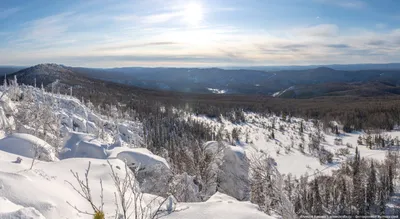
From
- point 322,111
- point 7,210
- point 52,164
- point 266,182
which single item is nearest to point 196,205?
point 7,210

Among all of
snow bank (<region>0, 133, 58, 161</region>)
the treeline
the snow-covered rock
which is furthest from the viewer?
the treeline

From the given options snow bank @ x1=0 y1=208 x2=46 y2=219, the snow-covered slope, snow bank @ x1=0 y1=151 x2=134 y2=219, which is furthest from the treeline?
snow bank @ x1=0 y1=208 x2=46 y2=219

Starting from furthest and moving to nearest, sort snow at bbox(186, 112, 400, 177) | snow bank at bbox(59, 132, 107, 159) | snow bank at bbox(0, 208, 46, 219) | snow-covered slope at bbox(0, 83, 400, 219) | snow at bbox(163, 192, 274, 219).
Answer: snow at bbox(186, 112, 400, 177), snow bank at bbox(59, 132, 107, 159), snow at bbox(163, 192, 274, 219), snow-covered slope at bbox(0, 83, 400, 219), snow bank at bbox(0, 208, 46, 219)

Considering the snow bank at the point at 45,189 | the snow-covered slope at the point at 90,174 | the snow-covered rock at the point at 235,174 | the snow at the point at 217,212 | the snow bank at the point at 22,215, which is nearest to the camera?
the snow bank at the point at 22,215

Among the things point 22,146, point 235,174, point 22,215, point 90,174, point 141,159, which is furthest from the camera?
point 235,174

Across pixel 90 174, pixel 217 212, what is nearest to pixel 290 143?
pixel 90 174

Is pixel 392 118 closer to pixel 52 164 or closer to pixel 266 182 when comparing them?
pixel 266 182

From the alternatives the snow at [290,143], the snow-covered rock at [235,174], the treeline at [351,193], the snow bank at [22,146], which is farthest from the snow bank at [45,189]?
the snow at [290,143]

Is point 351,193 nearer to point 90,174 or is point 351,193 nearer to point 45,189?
point 90,174

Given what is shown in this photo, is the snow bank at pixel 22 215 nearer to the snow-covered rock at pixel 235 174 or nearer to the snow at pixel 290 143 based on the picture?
the snow-covered rock at pixel 235 174

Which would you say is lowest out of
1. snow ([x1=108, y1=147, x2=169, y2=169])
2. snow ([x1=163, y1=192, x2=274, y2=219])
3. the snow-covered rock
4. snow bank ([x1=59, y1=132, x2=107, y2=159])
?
the snow-covered rock

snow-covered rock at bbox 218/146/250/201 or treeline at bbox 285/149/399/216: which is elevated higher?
snow-covered rock at bbox 218/146/250/201

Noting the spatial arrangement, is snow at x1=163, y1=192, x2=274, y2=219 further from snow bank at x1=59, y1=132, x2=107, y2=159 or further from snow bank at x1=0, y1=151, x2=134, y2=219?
snow bank at x1=59, y1=132, x2=107, y2=159
